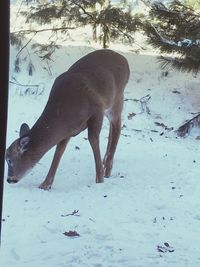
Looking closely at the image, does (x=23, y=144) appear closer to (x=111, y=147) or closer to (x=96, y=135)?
(x=96, y=135)

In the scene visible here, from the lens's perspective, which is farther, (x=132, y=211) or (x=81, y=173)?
(x=81, y=173)

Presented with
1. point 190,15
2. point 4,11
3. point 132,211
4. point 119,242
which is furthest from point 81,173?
point 4,11

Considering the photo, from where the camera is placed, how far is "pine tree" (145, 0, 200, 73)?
10.1 m

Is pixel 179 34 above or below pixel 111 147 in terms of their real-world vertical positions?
above

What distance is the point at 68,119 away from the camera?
269 inches

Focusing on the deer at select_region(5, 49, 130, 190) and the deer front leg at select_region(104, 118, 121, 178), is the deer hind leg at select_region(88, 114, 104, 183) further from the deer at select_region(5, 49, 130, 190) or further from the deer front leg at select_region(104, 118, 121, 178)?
the deer front leg at select_region(104, 118, 121, 178)

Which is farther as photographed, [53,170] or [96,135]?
[96,135]

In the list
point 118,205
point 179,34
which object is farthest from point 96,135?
point 179,34

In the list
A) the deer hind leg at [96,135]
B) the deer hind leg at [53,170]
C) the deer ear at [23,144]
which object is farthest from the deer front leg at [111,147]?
the deer ear at [23,144]

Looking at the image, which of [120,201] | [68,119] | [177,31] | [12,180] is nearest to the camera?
[120,201]

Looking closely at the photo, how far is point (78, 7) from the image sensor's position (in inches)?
473

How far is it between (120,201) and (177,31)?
5.06 meters

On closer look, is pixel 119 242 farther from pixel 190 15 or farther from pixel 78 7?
pixel 78 7

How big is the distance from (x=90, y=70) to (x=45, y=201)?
6.60 ft
